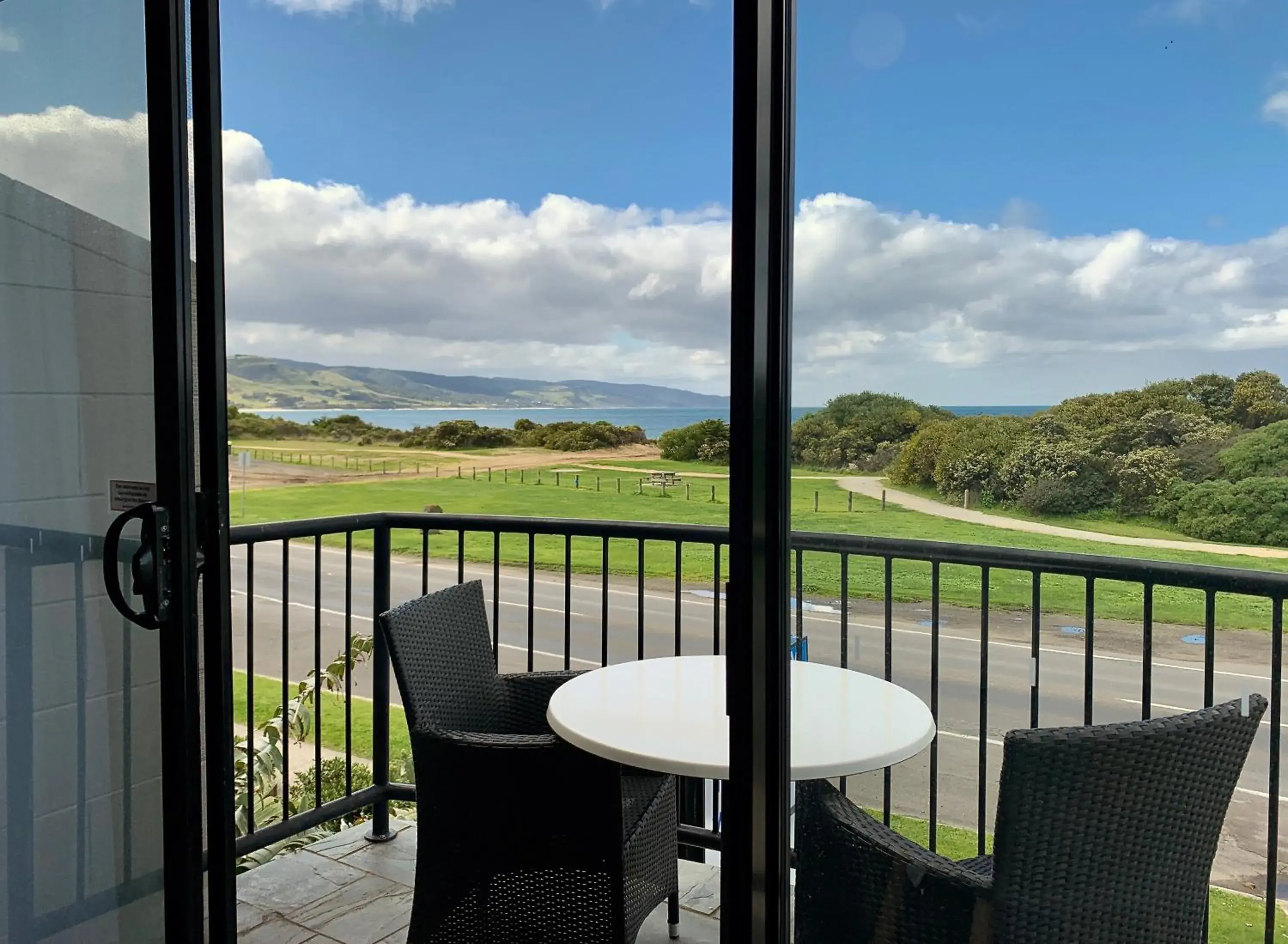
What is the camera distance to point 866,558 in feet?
3.79

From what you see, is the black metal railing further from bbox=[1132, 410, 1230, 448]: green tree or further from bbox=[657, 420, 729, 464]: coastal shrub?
bbox=[657, 420, 729, 464]: coastal shrub

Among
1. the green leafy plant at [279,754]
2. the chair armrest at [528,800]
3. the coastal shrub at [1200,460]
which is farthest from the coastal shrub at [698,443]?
the green leafy plant at [279,754]

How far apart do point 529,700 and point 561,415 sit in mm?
827

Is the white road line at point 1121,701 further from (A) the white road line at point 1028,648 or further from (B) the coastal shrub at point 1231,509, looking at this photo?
(B) the coastal shrub at point 1231,509

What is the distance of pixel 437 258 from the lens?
3.25m

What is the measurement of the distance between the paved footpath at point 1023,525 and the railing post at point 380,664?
2.40 metres

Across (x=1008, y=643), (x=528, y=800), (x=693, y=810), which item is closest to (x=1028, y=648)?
(x=1008, y=643)

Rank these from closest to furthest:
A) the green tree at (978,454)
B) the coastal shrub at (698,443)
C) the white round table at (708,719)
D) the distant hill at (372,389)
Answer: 1. the green tree at (978,454)
2. the white round table at (708,719)
3. the coastal shrub at (698,443)
4. the distant hill at (372,389)

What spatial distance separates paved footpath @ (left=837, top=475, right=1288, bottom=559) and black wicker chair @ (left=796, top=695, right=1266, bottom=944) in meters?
0.16

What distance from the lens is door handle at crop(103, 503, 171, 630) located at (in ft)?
5.65

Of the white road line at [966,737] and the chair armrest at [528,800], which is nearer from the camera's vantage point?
the white road line at [966,737]

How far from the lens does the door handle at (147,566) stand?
1722mm

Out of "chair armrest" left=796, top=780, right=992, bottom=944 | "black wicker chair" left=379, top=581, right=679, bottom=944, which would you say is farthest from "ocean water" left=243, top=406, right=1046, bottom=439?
"black wicker chair" left=379, top=581, right=679, bottom=944

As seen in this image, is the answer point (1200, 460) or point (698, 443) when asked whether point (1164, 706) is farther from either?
point (698, 443)
